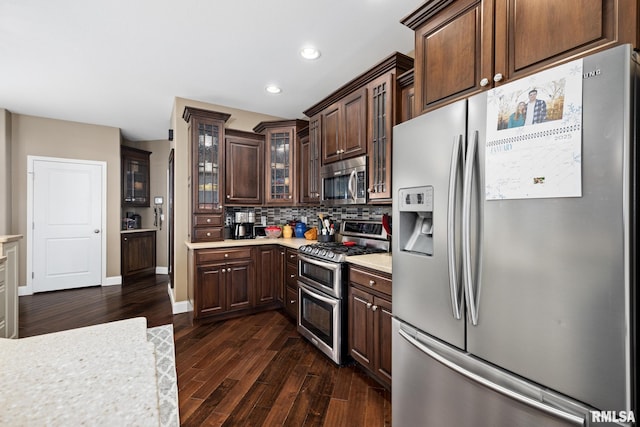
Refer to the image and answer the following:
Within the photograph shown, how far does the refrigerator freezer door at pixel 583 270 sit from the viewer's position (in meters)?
0.86

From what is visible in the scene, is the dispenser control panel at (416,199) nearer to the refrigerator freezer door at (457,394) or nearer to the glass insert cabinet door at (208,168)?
the refrigerator freezer door at (457,394)

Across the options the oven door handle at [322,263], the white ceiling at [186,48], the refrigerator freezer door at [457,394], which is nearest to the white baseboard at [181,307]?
the oven door handle at [322,263]

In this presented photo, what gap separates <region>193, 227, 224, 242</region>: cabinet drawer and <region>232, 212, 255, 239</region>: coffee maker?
0.22 m

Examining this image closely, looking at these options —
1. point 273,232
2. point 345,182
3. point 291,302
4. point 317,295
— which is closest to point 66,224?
point 273,232

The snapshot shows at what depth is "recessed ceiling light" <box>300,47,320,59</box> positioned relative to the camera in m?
2.69

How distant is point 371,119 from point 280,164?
185 centimetres

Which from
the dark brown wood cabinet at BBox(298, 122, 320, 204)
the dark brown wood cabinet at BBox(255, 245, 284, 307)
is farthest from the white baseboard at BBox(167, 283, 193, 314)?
the dark brown wood cabinet at BBox(298, 122, 320, 204)

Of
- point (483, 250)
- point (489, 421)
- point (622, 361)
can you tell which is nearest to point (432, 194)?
point (483, 250)

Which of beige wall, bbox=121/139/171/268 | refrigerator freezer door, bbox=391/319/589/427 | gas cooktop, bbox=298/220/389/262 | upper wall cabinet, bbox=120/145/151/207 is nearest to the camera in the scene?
refrigerator freezer door, bbox=391/319/589/427

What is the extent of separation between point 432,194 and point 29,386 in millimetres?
1487

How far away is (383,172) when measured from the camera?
8.05 feet

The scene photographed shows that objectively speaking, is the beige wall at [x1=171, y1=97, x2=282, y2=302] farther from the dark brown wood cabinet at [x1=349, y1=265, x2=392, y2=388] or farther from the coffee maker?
the dark brown wood cabinet at [x1=349, y1=265, x2=392, y2=388]

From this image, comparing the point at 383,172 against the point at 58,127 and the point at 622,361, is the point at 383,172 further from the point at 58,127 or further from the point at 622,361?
the point at 58,127

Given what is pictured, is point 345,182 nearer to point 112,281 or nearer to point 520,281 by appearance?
point 520,281
